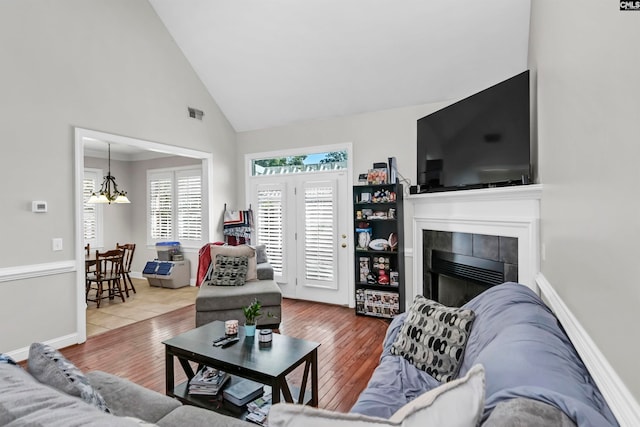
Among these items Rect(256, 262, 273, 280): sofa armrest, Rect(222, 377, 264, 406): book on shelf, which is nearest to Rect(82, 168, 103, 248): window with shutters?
Rect(256, 262, 273, 280): sofa armrest

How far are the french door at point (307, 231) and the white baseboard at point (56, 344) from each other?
9.04 ft

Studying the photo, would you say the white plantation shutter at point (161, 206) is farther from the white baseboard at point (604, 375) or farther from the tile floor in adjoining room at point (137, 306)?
the white baseboard at point (604, 375)

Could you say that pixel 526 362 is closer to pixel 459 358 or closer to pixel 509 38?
pixel 459 358

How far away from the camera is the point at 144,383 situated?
8.87 ft

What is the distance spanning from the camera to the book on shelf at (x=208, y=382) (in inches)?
86.7

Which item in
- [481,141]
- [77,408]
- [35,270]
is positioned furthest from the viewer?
[35,270]

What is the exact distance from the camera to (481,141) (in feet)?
9.86

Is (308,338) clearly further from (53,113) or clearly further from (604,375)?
(53,113)

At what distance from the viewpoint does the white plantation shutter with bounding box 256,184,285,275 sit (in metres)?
5.42

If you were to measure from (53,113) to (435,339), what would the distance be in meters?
4.15

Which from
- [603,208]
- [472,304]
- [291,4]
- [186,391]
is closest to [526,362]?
[603,208]

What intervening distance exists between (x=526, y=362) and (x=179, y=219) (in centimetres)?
670

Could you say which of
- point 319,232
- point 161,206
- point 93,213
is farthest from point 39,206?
point 93,213

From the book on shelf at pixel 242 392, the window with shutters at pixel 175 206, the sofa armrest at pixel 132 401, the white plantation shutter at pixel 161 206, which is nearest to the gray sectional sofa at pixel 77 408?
the sofa armrest at pixel 132 401
